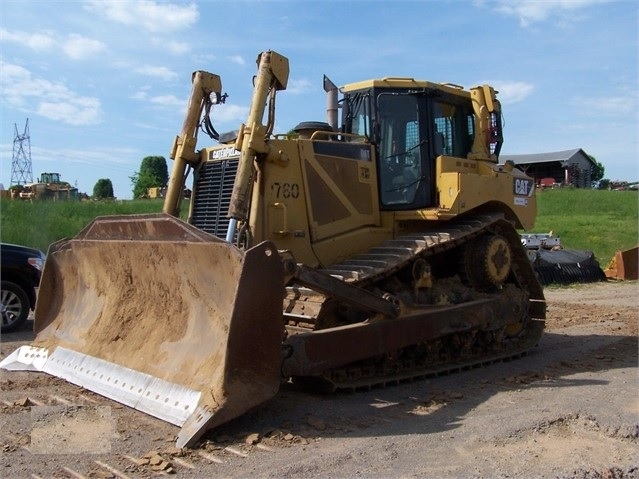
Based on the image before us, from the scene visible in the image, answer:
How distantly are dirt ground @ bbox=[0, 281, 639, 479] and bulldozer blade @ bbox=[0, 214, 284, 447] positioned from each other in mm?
215

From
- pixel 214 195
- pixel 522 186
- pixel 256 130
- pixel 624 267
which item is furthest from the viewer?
pixel 624 267

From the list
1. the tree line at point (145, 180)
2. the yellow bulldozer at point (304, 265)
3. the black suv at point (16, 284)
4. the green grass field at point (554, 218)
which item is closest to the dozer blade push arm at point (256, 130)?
the yellow bulldozer at point (304, 265)

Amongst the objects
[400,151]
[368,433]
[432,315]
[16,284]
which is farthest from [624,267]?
[368,433]

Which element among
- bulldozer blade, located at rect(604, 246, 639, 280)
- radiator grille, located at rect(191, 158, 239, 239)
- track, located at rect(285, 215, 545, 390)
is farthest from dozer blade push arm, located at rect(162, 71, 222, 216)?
bulldozer blade, located at rect(604, 246, 639, 280)

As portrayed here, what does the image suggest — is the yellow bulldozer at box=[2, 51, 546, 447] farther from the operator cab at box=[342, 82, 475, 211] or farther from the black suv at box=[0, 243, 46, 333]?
the black suv at box=[0, 243, 46, 333]

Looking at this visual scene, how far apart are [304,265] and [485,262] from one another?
2966 millimetres

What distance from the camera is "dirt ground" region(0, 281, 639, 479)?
4.29 metres

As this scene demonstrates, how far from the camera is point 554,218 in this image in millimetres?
35750

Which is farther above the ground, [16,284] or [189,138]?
[189,138]

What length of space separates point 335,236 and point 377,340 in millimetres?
1377

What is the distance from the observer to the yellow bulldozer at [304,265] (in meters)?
5.15

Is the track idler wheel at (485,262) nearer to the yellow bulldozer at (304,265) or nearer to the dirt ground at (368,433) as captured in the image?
the yellow bulldozer at (304,265)

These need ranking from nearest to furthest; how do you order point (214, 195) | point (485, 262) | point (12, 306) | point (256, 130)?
point (256, 130) < point (214, 195) < point (485, 262) < point (12, 306)

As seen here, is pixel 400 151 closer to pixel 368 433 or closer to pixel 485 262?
pixel 485 262
